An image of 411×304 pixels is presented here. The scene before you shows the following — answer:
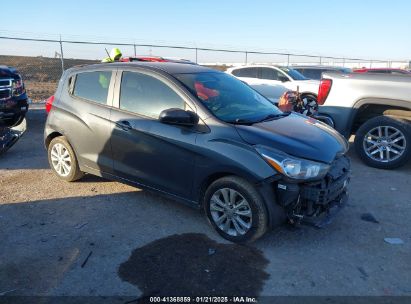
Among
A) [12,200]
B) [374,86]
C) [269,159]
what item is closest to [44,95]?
[12,200]

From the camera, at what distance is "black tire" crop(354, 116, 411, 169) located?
6.16m

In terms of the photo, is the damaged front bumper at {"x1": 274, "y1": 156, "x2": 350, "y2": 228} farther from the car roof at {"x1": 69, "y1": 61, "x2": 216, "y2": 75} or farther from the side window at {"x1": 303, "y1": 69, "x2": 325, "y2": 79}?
the side window at {"x1": 303, "y1": 69, "x2": 325, "y2": 79}

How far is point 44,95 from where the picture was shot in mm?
17234

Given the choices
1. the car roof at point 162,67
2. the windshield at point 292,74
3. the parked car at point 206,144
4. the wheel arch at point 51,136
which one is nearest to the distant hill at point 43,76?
the windshield at point 292,74

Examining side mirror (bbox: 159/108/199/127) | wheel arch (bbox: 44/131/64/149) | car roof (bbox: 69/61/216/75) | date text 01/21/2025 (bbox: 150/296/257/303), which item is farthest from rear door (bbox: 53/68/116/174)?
date text 01/21/2025 (bbox: 150/296/257/303)

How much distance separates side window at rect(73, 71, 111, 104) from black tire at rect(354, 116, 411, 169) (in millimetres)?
4317

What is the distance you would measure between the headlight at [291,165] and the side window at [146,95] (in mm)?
1145

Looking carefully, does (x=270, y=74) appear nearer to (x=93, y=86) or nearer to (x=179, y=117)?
(x=93, y=86)

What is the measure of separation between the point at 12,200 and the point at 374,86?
A: 5.83 m

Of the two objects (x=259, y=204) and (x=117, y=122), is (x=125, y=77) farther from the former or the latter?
(x=259, y=204)

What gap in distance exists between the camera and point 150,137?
14.2ft

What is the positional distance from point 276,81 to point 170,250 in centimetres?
959

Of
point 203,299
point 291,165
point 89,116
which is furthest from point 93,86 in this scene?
point 203,299

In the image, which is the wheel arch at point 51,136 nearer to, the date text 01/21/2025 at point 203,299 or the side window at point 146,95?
the side window at point 146,95
